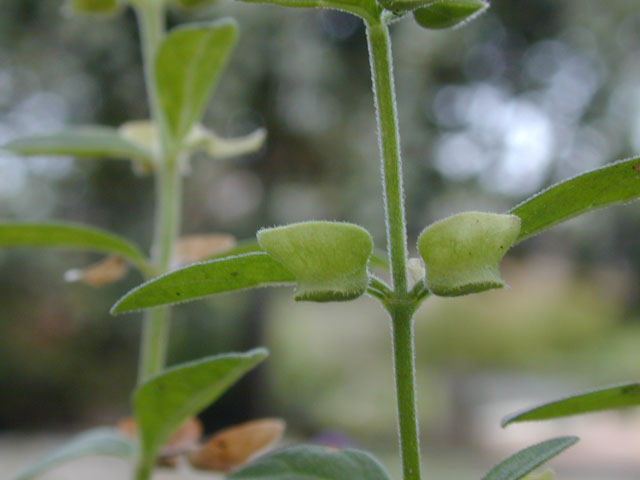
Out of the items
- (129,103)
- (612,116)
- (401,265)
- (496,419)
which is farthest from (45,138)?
(496,419)

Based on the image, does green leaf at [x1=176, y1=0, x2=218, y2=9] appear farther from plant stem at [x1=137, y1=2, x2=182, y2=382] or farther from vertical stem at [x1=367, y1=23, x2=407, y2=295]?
vertical stem at [x1=367, y1=23, x2=407, y2=295]

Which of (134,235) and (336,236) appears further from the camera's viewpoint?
(134,235)

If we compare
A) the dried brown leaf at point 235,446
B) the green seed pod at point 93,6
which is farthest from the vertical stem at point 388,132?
the green seed pod at point 93,6

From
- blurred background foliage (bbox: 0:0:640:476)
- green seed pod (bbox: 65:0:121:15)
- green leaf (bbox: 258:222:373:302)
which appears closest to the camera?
green leaf (bbox: 258:222:373:302)

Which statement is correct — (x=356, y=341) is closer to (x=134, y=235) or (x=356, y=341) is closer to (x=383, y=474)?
(x=134, y=235)

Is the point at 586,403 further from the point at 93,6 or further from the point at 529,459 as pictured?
the point at 93,6

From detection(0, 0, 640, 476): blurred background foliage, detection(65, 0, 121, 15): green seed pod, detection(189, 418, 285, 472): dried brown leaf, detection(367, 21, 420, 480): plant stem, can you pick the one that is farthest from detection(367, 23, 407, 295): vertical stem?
detection(0, 0, 640, 476): blurred background foliage
